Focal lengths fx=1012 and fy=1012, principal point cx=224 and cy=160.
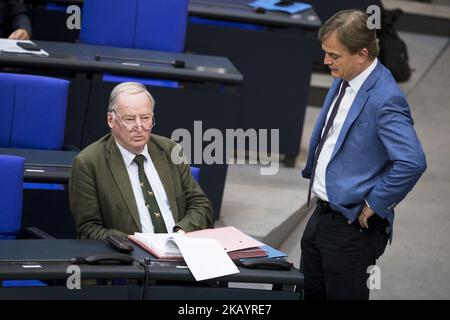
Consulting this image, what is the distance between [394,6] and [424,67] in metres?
1.10

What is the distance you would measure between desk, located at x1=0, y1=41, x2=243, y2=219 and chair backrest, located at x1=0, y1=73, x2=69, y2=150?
383mm

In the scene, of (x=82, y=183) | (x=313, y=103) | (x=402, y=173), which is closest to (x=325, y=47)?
(x=402, y=173)

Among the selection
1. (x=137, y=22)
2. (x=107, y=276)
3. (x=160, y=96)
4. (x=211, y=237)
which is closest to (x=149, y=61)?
(x=160, y=96)

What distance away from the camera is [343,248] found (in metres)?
3.46

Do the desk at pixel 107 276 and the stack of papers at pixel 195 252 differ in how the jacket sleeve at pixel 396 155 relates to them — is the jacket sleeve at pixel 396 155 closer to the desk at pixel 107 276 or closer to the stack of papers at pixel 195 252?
the desk at pixel 107 276

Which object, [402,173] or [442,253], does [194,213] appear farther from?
[442,253]

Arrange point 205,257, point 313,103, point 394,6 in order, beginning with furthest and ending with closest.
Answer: point 394,6
point 313,103
point 205,257

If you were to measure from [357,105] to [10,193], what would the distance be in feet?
4.26

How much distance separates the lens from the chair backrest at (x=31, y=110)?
4391mm

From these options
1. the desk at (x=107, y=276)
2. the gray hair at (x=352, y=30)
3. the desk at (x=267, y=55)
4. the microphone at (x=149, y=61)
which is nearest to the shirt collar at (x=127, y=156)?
the desk at (x=107, y=276)

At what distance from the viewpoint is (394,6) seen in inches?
350

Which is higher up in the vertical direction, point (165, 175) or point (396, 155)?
point (396, 155)

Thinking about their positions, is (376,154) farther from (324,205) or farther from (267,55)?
(267,55)

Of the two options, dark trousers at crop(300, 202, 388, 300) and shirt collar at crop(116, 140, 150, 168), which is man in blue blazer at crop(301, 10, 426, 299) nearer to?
dark trousers at crop(300, 202, 388, 300)
